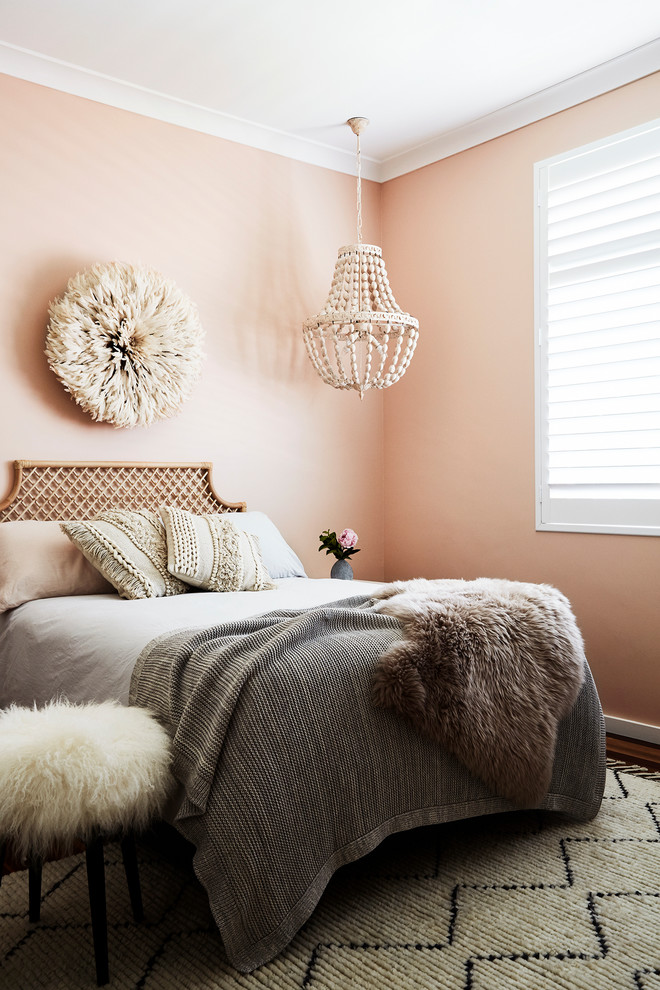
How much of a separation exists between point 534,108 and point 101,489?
258 centimetres

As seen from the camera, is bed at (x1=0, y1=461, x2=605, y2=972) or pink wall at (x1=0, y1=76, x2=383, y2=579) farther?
pink wall at (x1=0, y1=76, x2=383, y2=579)

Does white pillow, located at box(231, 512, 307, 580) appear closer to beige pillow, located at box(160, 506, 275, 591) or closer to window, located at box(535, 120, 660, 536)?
beige pillow, located at box(160, 506, 275, 591)

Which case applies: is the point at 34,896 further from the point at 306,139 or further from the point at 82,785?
the point at 306,139

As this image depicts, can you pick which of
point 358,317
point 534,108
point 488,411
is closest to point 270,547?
point 358,317

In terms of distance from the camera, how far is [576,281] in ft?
11.2

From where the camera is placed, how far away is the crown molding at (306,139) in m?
3.14

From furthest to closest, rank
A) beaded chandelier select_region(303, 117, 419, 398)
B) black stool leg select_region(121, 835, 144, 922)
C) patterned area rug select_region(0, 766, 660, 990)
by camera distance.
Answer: beaded chandelier select_region(303, 117, 419, 398) < black stool leg select_region(121, 835, 144, 922) < patterned area rug select_region(0, 766, 660, 990)

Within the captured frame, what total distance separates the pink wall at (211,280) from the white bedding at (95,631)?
2.33 feet

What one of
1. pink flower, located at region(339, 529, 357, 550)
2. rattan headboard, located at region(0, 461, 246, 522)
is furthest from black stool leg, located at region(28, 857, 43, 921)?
pink flower, located at region(339, 529, 357, 550)

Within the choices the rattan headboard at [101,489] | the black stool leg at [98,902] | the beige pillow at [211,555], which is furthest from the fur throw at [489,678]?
the rattan headboard at [101,489]

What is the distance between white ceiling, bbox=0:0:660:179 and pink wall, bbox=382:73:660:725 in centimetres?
18

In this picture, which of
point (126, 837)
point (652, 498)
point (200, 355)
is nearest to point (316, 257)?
point (200, 355)

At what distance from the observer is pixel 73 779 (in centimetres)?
147

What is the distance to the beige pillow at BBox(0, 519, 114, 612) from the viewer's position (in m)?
2.80
